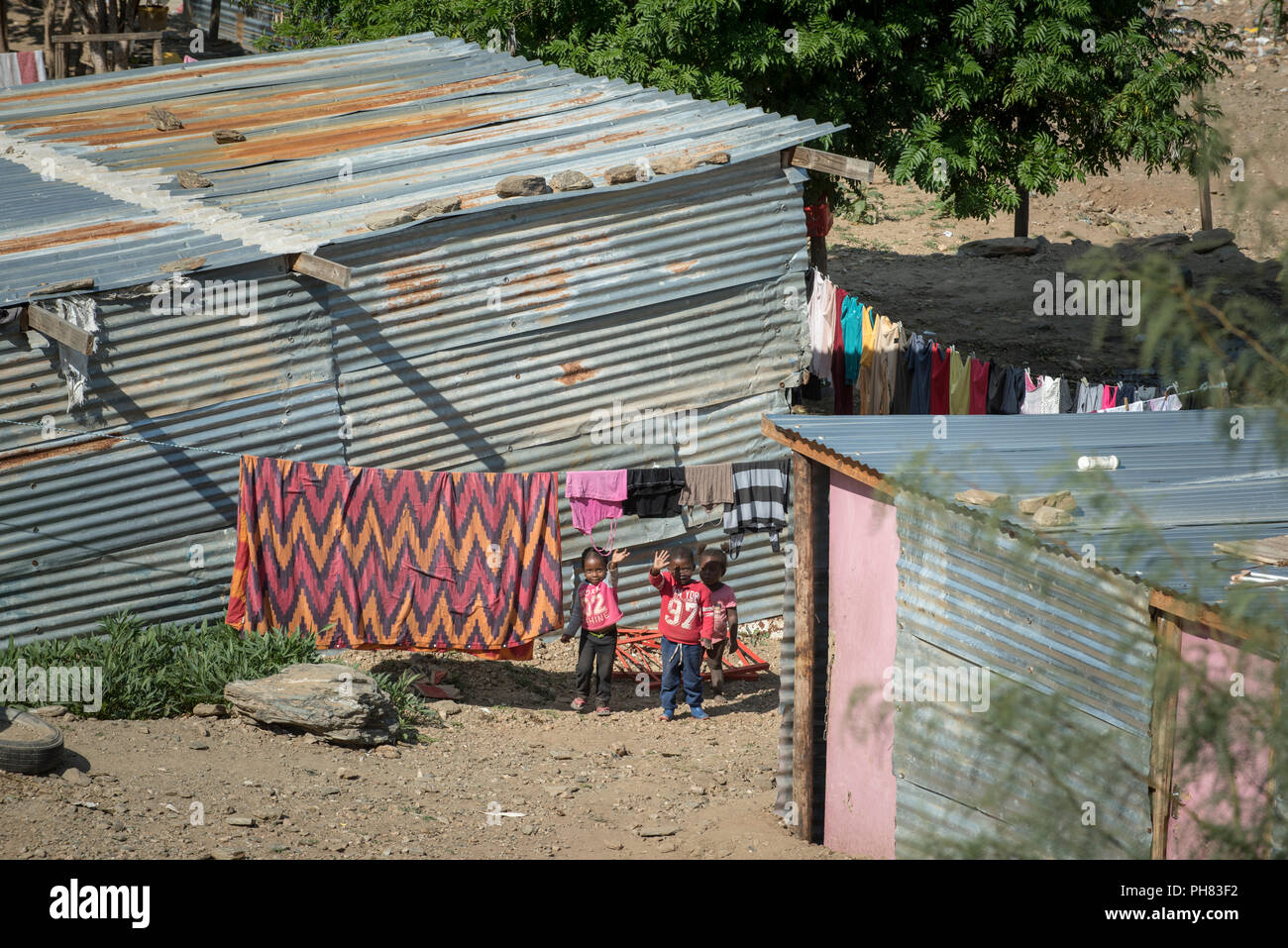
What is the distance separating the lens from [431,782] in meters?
7.86

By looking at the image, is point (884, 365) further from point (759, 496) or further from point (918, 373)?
point (759, 496)

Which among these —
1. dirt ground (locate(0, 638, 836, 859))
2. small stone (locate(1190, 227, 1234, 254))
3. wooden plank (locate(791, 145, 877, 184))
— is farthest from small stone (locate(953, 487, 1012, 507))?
small stone (locate(1190, 227, 1234, 254))

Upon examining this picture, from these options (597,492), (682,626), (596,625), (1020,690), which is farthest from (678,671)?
(1020,690)

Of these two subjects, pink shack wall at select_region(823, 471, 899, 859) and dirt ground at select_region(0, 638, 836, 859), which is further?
pink shack wall at select_region(823, 471, 899, 859)

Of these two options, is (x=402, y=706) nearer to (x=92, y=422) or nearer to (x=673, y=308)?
(x=92, y=422)

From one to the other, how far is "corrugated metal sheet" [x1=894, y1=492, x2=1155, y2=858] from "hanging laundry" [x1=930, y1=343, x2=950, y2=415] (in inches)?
174

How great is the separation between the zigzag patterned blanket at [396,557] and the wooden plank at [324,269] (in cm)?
127

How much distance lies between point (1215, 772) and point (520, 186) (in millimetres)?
6383

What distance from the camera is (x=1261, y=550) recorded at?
543 cm

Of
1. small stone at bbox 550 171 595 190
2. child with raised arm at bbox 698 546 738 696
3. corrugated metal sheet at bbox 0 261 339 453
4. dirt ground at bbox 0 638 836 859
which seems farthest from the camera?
small stone at bbox 550 171 595 190

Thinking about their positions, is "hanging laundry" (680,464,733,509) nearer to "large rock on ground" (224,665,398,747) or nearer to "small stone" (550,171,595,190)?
"small stone" (550,171,595,190)

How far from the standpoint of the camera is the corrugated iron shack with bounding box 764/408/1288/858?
5.26 metres

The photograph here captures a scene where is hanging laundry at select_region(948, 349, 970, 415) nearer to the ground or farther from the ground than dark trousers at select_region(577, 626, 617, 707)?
farther from the ground

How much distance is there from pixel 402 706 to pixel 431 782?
1.14 meters
